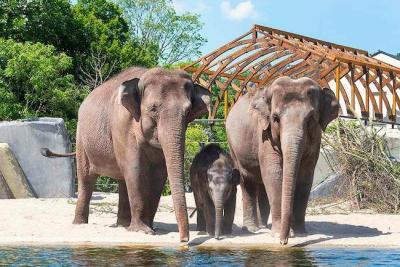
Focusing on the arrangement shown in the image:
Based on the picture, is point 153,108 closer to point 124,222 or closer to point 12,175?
point 124,222

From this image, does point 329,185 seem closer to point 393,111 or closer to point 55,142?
point 55,142

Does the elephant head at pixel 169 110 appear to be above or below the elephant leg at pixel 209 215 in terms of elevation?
above

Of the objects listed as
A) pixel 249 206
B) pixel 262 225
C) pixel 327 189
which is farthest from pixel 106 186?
pixel 249 206

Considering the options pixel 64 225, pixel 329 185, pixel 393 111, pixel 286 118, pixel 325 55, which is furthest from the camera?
pixel 393 111

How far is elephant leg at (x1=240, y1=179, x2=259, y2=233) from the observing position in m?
12.0

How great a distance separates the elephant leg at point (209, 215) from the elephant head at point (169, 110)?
0.93 metres

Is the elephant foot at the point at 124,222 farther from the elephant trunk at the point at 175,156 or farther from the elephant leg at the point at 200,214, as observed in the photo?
the elephant trunk at the point at 175,156

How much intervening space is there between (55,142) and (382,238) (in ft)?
27.7

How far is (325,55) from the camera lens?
64.2 ft

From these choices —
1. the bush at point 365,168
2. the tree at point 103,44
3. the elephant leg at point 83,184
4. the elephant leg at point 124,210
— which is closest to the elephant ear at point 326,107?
the elephant leg at point 124,210

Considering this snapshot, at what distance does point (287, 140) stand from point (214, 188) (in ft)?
3.60

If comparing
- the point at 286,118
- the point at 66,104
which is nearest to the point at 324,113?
the point at 286,118

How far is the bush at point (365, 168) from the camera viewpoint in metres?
14.9

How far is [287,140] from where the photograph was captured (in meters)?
10.2
